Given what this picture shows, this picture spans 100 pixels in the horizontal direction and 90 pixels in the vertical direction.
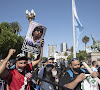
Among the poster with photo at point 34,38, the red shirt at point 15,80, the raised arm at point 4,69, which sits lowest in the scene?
the red shirt at point 15,80

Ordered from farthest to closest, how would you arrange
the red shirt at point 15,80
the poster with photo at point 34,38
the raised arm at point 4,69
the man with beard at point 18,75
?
the poster with photo at point 34,38 → the red shirt at point 15,80 → the man with beard at point 18,75 → the raised arm at point 4,69

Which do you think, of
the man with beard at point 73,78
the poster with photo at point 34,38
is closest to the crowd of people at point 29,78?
the man with beard at point 73,78

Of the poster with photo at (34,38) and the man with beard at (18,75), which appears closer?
the man with beard at (18,75)

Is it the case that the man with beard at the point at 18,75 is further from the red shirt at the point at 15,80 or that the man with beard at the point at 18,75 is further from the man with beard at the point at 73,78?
the man with beard at the point at 73,78

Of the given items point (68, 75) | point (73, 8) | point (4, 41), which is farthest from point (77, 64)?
point (4, 41)

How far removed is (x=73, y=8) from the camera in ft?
46.8

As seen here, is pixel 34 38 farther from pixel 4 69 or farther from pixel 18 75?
pixel 4 69

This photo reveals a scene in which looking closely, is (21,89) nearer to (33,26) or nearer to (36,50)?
(36,50)

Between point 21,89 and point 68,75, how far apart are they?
878 mm

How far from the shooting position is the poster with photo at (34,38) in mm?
3477

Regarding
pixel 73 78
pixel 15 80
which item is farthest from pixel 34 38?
pixel 73 78

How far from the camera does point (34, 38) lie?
3.51 metres

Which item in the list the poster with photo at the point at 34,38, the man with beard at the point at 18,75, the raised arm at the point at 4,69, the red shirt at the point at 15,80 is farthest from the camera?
the poster with photo at the point at 34,38

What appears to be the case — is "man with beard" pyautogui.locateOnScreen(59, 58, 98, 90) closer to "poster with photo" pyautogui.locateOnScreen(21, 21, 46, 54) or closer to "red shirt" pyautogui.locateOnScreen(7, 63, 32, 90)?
"red shirt" pyautogui.locateOnScreen(7, 63, 32, 90)
